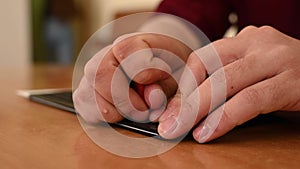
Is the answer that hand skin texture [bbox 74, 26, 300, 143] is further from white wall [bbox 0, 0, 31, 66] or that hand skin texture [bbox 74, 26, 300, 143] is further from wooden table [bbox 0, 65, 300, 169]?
white wall [bbox 0, 0, 31, 66]

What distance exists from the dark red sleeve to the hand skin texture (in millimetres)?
379

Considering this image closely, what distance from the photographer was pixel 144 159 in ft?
1.12

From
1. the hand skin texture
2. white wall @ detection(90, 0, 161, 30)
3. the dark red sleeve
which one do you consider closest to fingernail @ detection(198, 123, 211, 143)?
the hand skin texture

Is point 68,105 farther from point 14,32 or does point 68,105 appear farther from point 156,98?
point 14,32

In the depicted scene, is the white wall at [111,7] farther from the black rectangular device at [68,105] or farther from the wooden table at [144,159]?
the wooden table at [144,159]

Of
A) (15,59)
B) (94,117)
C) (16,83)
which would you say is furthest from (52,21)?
(94,117)

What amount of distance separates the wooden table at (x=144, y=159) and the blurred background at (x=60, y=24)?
7.90 feet

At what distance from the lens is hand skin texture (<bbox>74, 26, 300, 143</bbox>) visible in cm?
40

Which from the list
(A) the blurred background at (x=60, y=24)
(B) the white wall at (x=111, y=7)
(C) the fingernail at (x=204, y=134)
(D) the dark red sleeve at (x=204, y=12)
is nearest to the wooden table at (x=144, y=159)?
(C) the fingernail at (x=204, y=134)

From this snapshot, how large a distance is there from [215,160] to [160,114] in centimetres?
10

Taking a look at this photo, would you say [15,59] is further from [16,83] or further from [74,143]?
[74,143]

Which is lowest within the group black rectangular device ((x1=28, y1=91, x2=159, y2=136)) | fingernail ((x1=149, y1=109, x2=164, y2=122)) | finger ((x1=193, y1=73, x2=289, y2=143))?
black rectangular device ((x1=28, y1=91, x2=159, y2=136))

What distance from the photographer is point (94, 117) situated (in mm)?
469

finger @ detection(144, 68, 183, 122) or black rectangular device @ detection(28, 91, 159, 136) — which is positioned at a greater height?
finger @ detection(144, 68, 183, 122)
